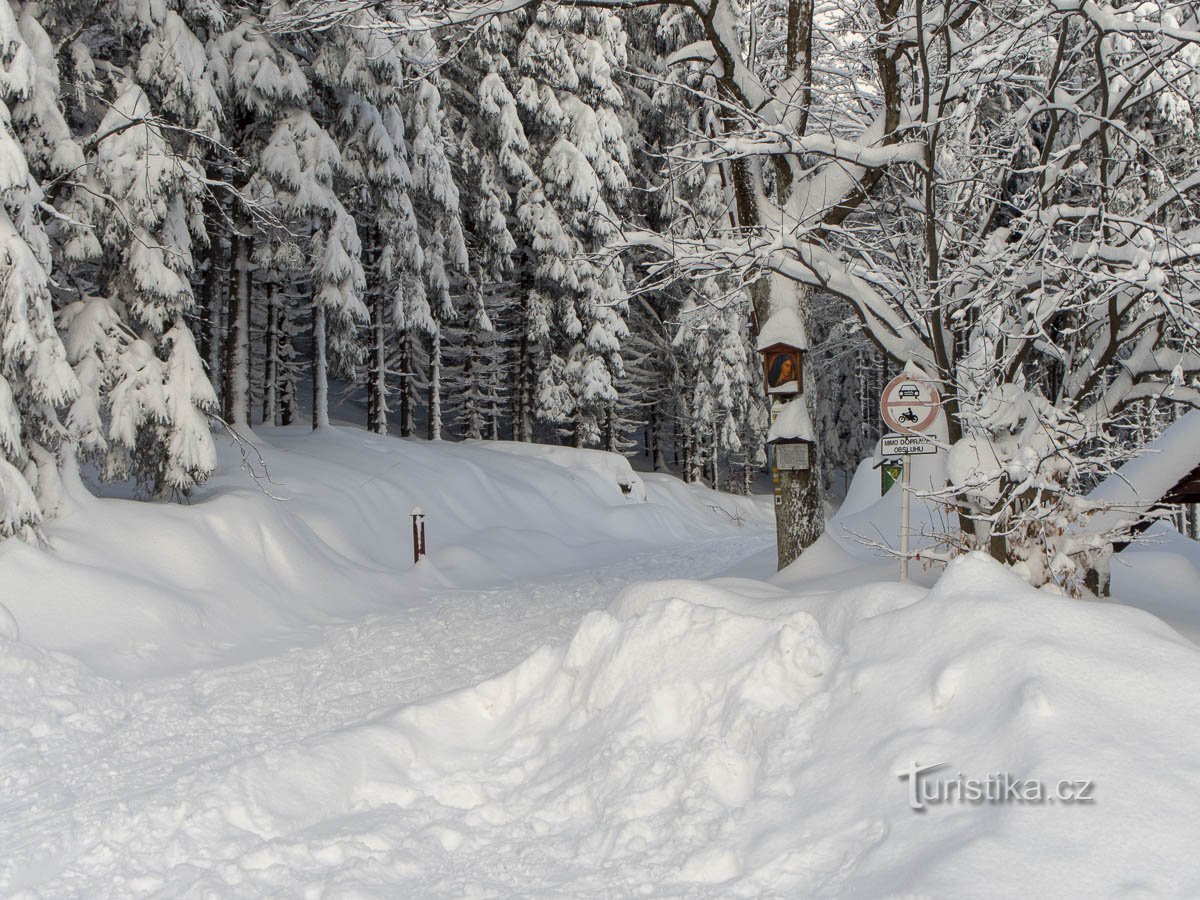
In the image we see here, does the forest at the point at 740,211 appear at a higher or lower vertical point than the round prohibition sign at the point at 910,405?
higher

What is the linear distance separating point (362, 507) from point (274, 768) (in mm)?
10683

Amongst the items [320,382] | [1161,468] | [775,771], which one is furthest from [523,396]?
[775,771]

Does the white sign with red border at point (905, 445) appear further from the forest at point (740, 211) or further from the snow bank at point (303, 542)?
the snow bank at point (303, 542)

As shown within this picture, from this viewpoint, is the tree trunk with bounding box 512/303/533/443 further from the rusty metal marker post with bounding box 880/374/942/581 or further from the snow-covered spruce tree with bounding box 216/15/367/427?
the rusty metal marker post with bounding box 880/374/942/581

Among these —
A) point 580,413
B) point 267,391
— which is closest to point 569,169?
point 580,413

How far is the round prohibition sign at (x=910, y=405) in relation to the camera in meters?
7.41

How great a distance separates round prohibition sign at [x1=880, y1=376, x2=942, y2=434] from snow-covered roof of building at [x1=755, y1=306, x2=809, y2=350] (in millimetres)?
2352

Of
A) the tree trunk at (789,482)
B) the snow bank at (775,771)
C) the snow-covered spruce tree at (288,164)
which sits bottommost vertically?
the snow bank at (775,771)

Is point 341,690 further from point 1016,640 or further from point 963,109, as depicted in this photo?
point 963,109

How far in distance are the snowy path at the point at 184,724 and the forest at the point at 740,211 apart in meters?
2.57

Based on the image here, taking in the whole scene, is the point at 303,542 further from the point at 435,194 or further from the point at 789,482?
the point at 435,194

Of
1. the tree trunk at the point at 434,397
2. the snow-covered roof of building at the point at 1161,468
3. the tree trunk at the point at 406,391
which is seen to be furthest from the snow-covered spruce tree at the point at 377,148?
the snow-covered roof of building at the point at 1161,468

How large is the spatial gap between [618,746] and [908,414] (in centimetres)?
384

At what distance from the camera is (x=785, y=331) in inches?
387
